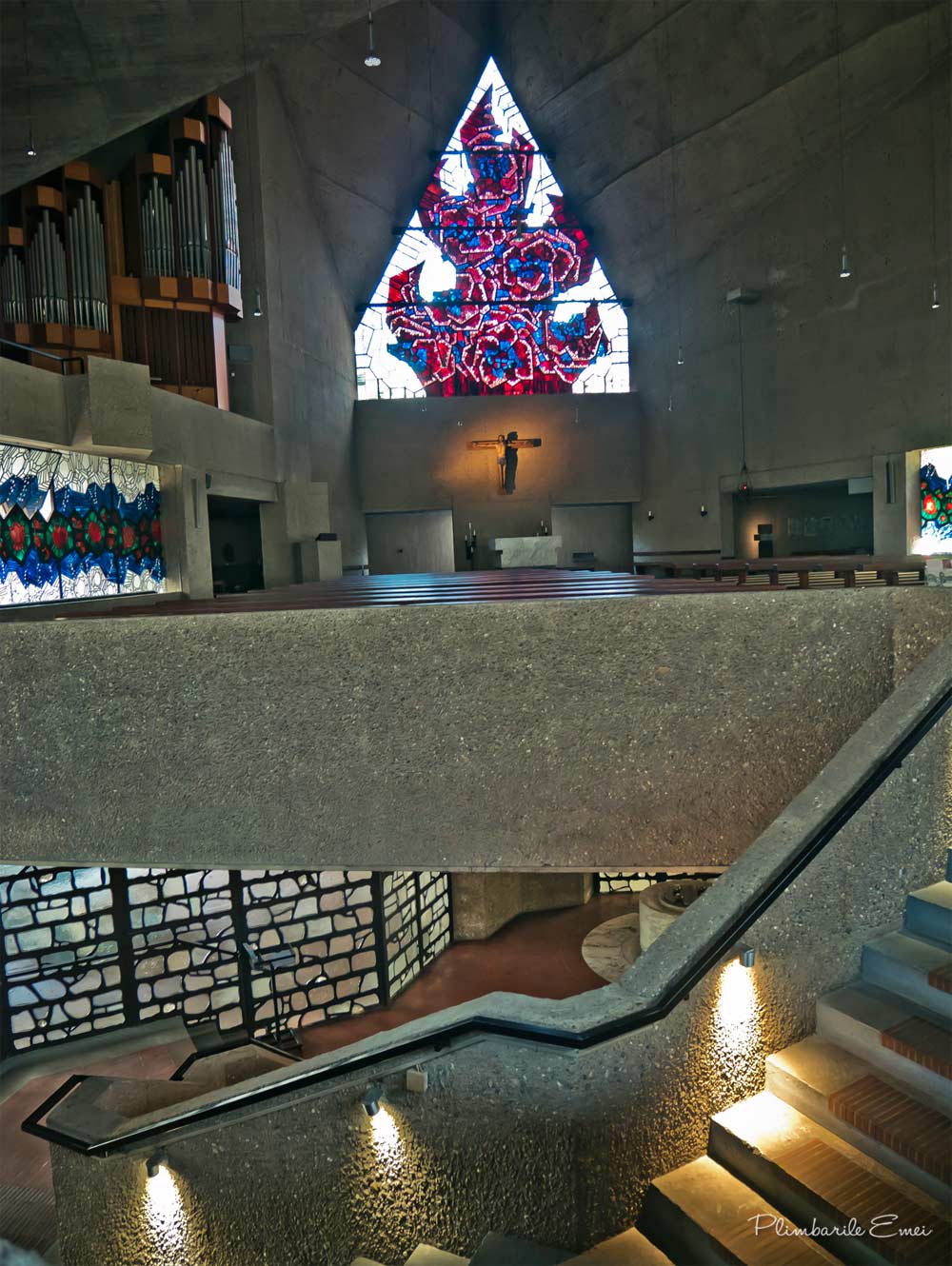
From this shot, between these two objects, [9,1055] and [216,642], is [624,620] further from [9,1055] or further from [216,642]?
[9,1055]

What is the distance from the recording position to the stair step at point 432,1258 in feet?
6.68

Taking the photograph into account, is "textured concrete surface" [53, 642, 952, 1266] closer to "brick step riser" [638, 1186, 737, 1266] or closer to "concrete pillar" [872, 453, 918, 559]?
"brick step riser" [638, 1186, 737, 1266]

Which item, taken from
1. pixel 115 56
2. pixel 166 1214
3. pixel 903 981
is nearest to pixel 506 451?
pixel 115 56

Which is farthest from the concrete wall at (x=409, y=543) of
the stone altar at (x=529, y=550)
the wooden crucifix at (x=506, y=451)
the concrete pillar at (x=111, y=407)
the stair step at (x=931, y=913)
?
the stair step at (x=931, y=913)

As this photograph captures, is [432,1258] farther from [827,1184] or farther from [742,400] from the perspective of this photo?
[742,400]

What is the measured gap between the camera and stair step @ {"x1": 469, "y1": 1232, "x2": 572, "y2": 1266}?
1.85 m

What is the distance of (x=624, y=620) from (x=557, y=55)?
11333 millimetres

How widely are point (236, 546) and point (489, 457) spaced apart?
4.75m

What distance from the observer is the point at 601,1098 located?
183 cm

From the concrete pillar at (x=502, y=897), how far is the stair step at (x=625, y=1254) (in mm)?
5787

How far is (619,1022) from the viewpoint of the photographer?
1.63 meters

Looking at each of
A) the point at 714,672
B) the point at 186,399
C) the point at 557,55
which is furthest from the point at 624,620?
the point at 557,55

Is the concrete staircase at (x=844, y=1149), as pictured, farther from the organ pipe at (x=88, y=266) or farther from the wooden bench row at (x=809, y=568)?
the organ pipe at (x=88, y=266)

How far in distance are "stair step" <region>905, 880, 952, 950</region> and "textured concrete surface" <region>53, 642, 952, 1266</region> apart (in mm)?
48
